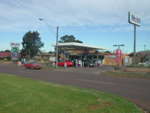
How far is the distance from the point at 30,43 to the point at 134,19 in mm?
57610

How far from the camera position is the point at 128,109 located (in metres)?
5.33

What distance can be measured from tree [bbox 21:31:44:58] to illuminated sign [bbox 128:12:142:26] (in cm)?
5624

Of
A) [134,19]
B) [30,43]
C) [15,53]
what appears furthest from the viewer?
[30,43]

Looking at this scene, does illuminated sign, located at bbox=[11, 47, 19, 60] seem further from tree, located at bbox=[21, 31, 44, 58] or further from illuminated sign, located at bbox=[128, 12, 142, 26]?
illuminated sign, located at bbox=[128, 12, 142, 26]

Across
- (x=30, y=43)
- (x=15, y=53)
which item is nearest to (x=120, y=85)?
(x=15, y=53)

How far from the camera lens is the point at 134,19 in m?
24.4

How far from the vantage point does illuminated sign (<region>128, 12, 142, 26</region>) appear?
23716mm

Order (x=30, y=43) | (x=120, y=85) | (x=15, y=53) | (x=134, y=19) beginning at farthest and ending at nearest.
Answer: (x=30, y=43) < (x=15, y=53) < (x=134, y=19) < (x=120, y=85)

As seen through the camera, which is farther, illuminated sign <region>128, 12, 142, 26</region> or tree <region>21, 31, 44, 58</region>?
tree <region>21, 31, 44, 58</region>

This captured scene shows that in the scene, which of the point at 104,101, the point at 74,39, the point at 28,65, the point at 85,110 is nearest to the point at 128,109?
the point at 104,101

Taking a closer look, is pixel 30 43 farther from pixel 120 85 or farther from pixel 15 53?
pixel 120 85

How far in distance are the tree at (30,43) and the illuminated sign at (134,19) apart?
185 feet

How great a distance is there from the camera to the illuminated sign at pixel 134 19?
77.8 feet

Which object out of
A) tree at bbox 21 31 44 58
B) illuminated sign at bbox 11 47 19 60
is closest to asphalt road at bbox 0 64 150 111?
illuminated sign at bbox 11 47 19 60
